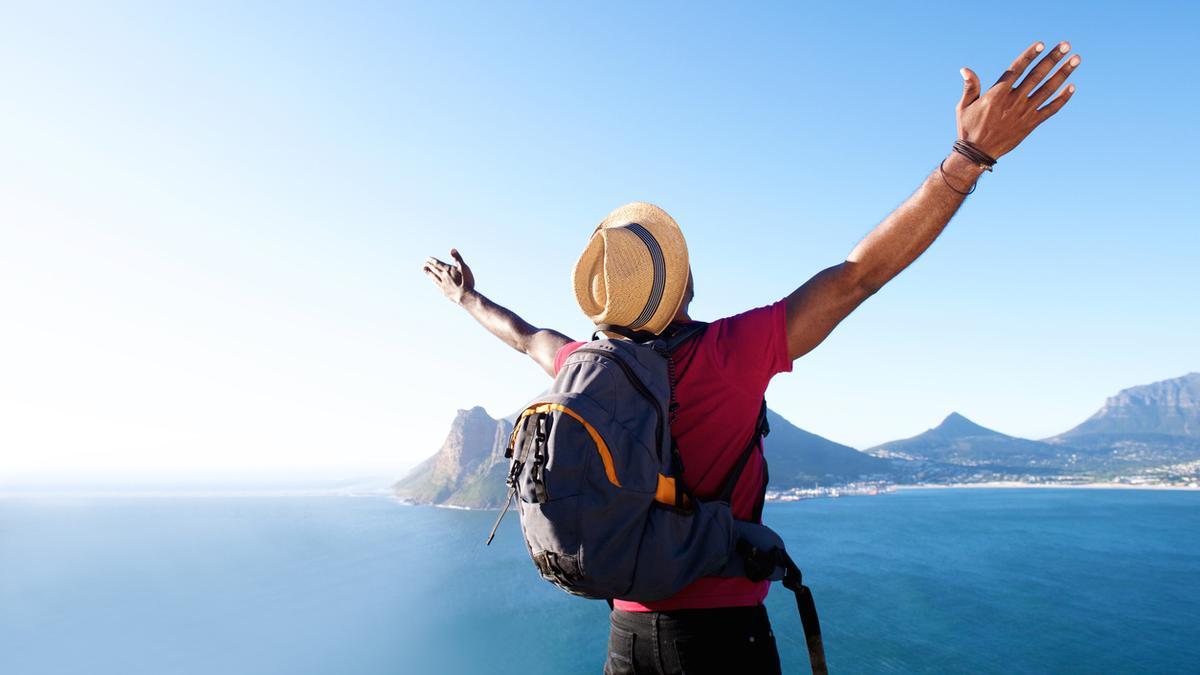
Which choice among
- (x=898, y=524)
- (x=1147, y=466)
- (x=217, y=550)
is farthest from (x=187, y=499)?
(x=1147, y=466)

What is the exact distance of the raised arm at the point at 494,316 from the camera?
2.38 meters

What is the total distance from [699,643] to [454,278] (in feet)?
6.78

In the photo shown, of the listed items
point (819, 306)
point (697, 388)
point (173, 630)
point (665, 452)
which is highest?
point (819, 306)

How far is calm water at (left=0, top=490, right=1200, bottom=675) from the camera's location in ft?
146

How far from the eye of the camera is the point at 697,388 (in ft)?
4.88

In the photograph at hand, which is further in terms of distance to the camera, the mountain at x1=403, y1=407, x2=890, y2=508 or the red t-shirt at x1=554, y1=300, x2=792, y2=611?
the mountain at x1=403, y1=407, x2=890, y2=508

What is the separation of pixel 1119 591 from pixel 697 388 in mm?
73243

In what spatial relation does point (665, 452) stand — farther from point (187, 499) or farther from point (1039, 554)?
point (187, 499)

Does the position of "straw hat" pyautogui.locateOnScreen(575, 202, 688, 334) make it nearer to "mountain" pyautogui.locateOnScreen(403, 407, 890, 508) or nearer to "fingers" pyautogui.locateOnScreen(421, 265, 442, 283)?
"fingers" pyautogui.locateOnScreen(421, 265, 442, 283)

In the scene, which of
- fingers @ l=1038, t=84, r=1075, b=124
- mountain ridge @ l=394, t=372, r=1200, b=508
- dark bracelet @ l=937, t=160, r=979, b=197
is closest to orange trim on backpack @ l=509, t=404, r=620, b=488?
dark bracelet @ l=937, t=160, r=979, b=197

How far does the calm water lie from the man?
45128mm

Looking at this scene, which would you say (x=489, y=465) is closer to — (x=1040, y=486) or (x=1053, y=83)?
(x=1040, y=486)

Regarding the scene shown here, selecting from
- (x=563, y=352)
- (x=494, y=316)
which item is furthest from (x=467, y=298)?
(x=563, y=352)

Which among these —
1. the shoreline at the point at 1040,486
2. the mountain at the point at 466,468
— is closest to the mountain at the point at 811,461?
the shoreline at the point at 1040,486
